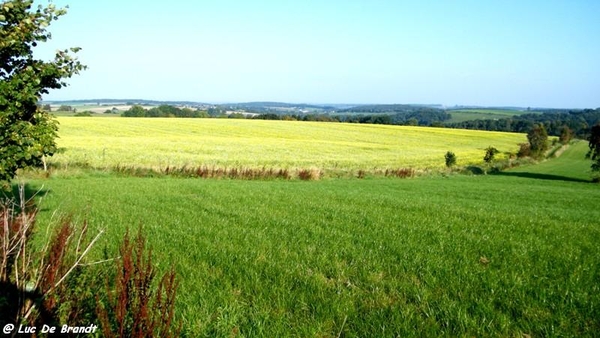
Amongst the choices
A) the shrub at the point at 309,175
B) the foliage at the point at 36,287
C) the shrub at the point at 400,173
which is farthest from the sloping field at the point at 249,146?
the foliage at the point at 36,287

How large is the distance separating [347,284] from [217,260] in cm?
213

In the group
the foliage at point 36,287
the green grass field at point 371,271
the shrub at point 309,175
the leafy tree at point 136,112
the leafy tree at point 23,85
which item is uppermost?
the leafy tree at point 23,85

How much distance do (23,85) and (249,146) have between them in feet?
136

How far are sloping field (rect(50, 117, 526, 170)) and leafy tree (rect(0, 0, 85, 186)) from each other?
20366mm

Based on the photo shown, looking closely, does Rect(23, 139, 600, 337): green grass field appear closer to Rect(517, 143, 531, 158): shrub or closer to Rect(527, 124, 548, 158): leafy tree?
Rect(517, 143, 531, 158): shrub

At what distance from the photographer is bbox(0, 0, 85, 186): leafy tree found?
658cm

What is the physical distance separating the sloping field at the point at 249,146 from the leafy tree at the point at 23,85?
2037 cm

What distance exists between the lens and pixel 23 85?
273 inches

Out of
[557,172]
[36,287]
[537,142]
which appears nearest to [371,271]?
[36,287]

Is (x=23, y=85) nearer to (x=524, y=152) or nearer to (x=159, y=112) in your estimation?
(x=524, y=152)

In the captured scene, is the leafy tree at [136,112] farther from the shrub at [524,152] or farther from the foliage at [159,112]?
the shrub at [524,152]

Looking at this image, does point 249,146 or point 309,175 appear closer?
point 309,175

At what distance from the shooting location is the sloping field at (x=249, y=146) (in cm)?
3512

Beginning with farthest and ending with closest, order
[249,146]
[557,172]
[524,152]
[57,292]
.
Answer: [524,152] → [557,172] → [249,146] → [57,292]
